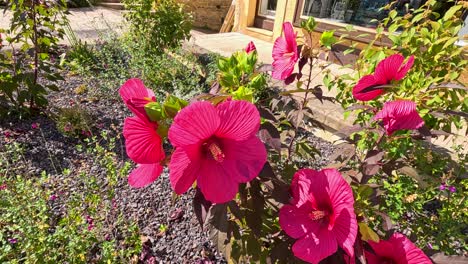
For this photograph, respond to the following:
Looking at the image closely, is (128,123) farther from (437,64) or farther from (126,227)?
(437,64)

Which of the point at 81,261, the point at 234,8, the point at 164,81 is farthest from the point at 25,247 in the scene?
the point at 234,8

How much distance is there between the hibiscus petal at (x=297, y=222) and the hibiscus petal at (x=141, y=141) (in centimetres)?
34

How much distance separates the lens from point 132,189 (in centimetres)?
202

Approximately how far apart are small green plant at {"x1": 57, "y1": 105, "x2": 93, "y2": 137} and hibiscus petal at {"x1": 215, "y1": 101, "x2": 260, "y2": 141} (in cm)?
215

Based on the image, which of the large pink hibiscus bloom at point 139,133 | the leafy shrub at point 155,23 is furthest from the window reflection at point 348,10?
the large pink hibiscus bloom at point 139,133

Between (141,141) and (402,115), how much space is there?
2.18 feet

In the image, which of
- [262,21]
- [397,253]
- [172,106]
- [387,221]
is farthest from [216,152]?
[262,21]

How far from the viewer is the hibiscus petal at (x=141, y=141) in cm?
57

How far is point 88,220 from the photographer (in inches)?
66.9

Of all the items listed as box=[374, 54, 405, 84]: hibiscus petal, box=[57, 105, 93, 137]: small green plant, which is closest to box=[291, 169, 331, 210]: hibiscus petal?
box=[374, 54, 405, 84]: hibiscus petal

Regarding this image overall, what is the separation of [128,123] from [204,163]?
164mm

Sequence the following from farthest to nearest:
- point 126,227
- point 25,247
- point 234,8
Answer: point 234,8 → point 126,227 → point 25,247

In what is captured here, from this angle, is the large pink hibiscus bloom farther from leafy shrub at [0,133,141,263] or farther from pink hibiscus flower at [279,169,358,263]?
leafy shrub at [0,133,141,263]

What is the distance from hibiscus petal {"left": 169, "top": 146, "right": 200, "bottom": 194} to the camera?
0.53 metres
